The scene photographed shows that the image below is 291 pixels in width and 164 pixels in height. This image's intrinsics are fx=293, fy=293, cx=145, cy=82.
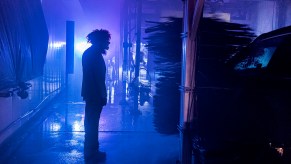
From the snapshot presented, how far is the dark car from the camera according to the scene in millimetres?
3672

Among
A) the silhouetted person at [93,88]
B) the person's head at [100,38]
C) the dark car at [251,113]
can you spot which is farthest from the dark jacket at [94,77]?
the dark car at [251,113]

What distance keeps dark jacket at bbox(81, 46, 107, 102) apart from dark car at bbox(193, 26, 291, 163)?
5.24 feet

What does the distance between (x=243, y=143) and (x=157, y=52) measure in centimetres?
204

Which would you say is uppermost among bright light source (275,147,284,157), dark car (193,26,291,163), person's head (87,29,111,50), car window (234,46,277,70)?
person's head (87,29,111,50)

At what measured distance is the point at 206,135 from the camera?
426 centimetres

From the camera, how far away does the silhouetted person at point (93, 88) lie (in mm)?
4754

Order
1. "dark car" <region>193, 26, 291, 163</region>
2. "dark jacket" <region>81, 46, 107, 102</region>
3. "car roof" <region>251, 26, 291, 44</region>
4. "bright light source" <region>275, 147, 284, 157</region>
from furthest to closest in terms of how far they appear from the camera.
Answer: "dark jacket" <region>81, 46, 107, 102</region> → "car roof" <region>251, 26, 291, 44</region> → "bright light source" <region>275, 147, 284, 157</region> → "dark car" <region>193, 26, 291, 163</region>

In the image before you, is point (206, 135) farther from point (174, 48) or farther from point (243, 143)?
point (174, 48)

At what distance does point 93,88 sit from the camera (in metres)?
4.76

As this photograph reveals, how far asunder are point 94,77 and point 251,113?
2459 millimetres

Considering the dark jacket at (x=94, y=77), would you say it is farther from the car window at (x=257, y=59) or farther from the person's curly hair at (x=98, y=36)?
the car window at (x=257, y=59)

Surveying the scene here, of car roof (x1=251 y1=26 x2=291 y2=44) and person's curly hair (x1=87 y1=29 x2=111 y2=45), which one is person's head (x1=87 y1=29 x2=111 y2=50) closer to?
person's curly hair (x1=87 y1=29 x2=111 y2=45)

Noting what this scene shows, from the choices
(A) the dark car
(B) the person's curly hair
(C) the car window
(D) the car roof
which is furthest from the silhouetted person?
(D) the car roof

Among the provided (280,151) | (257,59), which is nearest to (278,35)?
(257,59)
